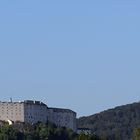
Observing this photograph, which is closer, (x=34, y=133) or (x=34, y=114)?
(x=34, y=133)

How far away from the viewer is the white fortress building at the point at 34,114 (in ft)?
506

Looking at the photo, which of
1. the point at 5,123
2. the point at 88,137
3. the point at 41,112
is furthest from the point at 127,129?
the point at 88,137

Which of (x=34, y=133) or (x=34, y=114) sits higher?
(x=34, y=114)

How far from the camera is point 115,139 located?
14175 centimetres

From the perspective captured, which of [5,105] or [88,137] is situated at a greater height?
[5,105]

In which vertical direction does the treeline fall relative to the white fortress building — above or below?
below

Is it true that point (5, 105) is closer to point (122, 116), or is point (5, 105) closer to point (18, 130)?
point (18, 130)

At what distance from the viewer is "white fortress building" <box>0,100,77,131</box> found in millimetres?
154250

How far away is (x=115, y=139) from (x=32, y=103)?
24.2 m

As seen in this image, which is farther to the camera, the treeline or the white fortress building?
the white fortress building

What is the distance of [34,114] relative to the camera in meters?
156

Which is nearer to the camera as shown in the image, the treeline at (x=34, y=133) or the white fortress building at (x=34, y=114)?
the treeline at (x=34, y=133)

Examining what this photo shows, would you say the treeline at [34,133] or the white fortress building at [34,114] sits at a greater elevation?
the white fortress building at [34,114]

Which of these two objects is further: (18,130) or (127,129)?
(127,129)
